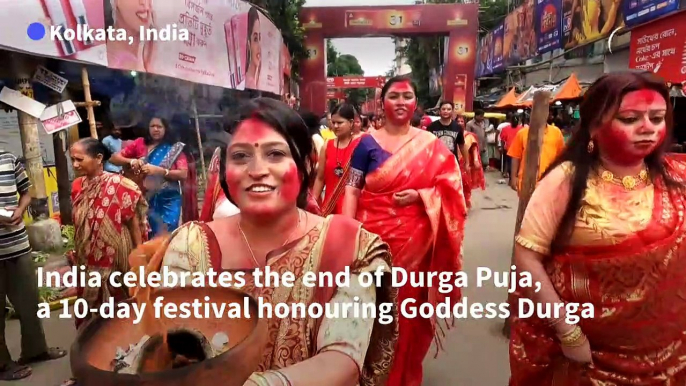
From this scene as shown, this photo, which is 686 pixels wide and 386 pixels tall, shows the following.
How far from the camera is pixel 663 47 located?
25.1 feet

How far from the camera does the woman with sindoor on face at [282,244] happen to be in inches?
51.3

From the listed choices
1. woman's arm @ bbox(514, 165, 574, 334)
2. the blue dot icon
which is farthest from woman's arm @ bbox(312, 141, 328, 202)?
woman's arm @ bbox(514, 165, 574, 334)

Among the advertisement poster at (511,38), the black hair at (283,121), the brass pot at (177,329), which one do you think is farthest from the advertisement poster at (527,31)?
the brass pot at (177,329)

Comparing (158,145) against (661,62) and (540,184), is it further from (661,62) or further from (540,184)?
(661,62)

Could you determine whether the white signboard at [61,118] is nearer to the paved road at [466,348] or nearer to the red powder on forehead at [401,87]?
the paved road at [466,348]

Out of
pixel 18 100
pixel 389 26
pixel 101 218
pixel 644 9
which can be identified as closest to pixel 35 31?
pixel 18 100

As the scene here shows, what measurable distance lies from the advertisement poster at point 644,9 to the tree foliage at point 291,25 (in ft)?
26.7

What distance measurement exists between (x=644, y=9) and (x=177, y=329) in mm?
9306

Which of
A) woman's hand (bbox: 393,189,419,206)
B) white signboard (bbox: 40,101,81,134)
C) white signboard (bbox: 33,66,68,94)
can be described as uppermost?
white signboard (bbox: 33,66,68,94)

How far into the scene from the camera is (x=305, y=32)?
20.4m

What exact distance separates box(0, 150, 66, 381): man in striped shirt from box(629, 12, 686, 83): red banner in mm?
6831

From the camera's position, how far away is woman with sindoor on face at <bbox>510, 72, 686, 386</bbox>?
1816mm

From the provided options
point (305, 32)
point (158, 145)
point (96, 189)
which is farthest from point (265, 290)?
point (305, 32)

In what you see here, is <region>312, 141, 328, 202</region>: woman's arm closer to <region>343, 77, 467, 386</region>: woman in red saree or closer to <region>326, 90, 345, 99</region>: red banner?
<region>343, 77, 467, 386</region>: woman in red saree
